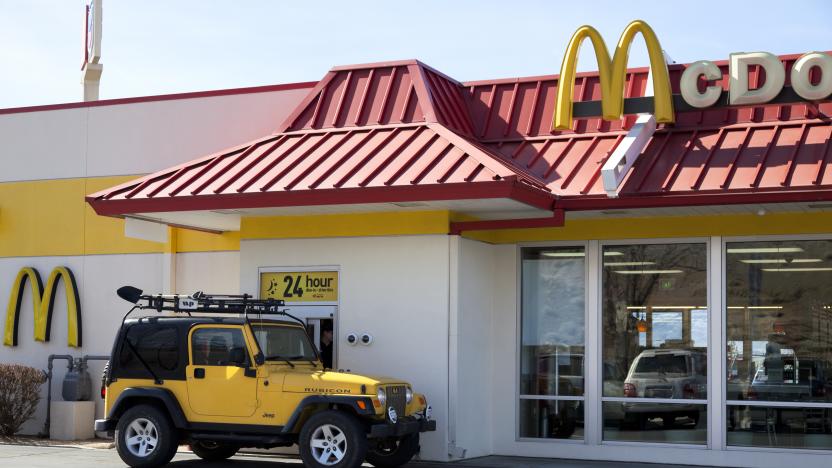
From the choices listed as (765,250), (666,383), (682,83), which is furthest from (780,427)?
(682,83)

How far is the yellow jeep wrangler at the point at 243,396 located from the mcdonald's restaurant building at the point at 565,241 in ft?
4.85

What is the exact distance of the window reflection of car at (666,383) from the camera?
15.6 metres

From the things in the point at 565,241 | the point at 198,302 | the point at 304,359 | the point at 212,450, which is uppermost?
the point at 565,241

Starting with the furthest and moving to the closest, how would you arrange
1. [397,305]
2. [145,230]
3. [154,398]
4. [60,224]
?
1. [60,224]
2. [145,230]
3. [397,305]
4. [154,398]

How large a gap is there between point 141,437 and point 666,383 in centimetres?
692

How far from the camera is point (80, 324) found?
19.5 m

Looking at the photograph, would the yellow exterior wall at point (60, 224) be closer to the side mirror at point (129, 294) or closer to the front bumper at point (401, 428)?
the side mirror at point (129, 294)

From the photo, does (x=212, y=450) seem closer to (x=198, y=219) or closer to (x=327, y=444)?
(x=327, y=444)

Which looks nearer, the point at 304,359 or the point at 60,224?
the point at 304,359

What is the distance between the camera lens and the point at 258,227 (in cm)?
1697

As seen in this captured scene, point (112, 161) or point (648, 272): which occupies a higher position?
point (112, 161)

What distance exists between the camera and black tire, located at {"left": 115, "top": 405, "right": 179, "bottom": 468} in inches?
560

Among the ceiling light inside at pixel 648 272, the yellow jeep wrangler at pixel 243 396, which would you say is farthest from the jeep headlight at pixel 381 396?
the ceiling light inside at pixel 648 272

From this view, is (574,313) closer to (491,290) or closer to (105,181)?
(491,290)
